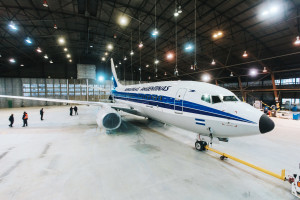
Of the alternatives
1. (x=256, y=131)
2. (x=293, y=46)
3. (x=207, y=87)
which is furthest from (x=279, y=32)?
(x=256, y=131)

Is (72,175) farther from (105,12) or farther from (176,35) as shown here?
(176,35)

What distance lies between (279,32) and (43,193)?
84.2 feet

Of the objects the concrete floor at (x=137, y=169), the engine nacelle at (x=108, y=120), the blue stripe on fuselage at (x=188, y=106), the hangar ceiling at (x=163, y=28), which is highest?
the hangar ceiling at (x=163, y=28)

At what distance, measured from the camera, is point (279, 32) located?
1636cm

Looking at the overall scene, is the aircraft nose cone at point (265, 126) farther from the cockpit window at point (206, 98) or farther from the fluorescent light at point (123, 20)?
the fluorescent light at point (123, 20)

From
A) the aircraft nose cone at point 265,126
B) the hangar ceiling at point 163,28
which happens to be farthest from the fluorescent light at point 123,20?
the aircraft nose cone at point 265,126

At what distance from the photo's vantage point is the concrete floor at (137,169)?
4109mm

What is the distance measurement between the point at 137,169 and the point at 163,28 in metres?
20.2

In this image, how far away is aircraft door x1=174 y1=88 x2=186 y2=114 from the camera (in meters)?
7.18

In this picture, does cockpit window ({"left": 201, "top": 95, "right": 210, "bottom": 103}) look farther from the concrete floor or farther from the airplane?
the concrete floor

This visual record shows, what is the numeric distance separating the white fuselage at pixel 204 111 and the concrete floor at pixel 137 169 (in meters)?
1.57

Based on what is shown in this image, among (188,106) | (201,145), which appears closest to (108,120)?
(188,106)

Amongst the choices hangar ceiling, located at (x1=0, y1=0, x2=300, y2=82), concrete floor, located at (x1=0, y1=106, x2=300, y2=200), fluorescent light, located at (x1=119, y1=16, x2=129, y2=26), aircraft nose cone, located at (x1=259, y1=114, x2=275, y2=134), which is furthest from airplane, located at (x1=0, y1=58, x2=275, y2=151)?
fluorescent light, located at (x1=119, y1=16, x2=129, y2=26)

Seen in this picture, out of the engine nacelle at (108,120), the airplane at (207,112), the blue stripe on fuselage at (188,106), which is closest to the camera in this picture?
the airplane at (207,112)
